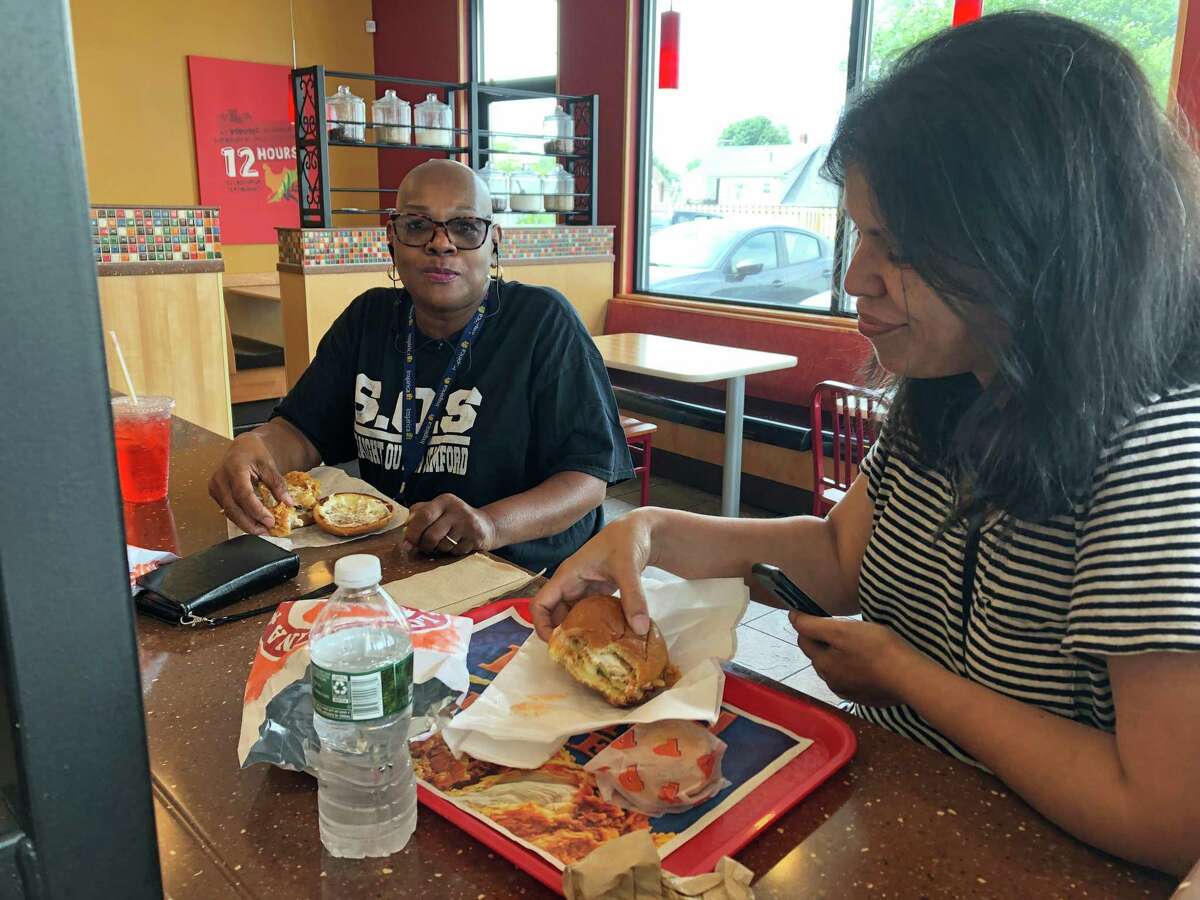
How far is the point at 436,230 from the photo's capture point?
1896mm

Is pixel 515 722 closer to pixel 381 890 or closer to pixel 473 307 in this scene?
pixel 381 890

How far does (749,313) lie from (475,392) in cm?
A: 356

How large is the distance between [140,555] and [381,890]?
0.90 metres

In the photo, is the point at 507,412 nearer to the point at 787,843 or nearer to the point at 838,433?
the point at 787,843

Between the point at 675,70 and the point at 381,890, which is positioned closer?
the point at 381,890

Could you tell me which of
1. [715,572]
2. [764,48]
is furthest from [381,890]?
[764,48]

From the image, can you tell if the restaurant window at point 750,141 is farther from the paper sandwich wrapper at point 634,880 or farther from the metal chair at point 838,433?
the paper sandwich wrapper at point 634,880

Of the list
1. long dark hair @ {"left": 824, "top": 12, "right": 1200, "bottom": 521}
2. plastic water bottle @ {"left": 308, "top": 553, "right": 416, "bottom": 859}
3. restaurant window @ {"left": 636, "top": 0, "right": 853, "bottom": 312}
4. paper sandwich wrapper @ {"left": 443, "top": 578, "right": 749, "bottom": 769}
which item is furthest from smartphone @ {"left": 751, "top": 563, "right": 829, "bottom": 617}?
restaurant window @ {"left": 636, "top": 0, "right": 853, "bottom": 312}

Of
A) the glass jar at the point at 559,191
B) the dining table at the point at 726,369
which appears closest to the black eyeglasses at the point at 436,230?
the dining table at the point at 726,369

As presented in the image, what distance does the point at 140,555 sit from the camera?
143 centimetres

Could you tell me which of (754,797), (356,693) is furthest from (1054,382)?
(356,693)

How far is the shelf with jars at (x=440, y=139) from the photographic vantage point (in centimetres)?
486

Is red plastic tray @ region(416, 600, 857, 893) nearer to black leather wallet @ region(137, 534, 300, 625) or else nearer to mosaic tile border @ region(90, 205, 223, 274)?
black leather wallet @ region(137, 534, 300, 625)

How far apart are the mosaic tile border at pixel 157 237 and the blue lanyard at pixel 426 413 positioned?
2011mm
